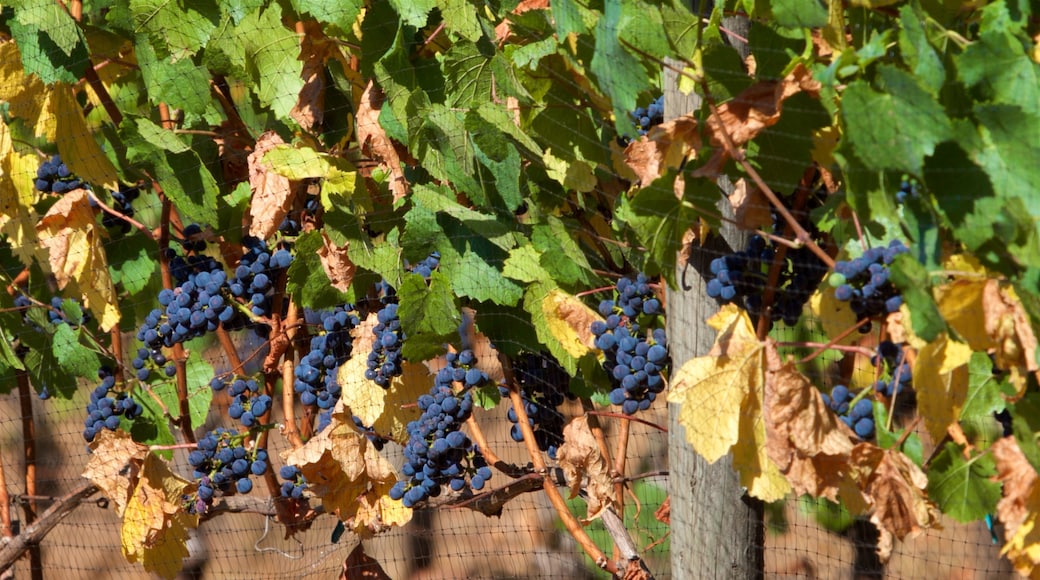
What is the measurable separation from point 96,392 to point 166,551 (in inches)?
13.7

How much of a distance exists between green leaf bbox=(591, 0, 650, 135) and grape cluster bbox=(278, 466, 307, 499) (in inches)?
40.0

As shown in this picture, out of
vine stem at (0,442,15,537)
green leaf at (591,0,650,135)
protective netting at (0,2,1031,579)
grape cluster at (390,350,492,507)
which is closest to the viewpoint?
green leaf at (591,0,650,135)

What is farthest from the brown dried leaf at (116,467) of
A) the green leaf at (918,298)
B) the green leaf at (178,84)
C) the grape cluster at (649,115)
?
the green leaf at (918,298)

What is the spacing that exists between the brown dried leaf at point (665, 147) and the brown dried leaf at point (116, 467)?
3.71 ft

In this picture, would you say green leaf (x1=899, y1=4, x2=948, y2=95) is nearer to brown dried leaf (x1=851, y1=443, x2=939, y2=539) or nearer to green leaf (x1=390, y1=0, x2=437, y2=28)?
brown dried leaf (x1=851, y1=443, x2=939, y2=539)

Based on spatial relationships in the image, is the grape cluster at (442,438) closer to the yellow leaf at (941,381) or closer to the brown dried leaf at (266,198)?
the brown dried leaf at (266,198)

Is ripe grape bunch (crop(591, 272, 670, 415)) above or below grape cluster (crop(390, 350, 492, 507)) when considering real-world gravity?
above

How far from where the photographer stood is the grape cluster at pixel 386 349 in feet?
6.46

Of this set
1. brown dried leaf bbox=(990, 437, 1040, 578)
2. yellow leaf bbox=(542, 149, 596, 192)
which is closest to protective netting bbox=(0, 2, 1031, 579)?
yellow leaf bbox=(542, 149, 596, 192)

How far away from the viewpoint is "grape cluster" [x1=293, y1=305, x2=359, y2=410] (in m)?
2.08

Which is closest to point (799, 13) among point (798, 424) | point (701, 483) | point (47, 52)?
point (798, 424)

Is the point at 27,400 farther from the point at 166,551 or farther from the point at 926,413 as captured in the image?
the point at 926,413

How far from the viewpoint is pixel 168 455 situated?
2.26 m

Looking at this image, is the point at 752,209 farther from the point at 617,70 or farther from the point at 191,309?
the point at 191,309
